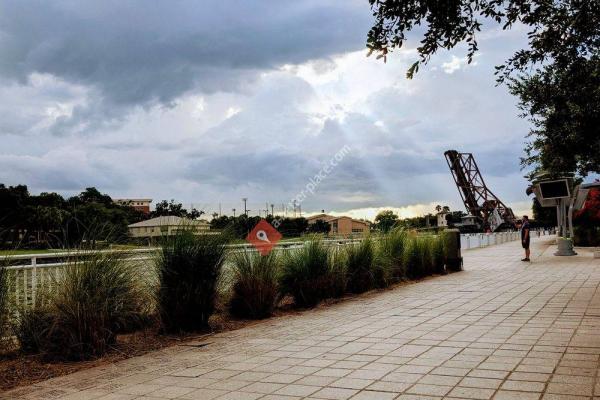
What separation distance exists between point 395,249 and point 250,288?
592 centimetres

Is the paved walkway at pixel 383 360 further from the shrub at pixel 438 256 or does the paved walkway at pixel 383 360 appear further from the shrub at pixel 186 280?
the shrub at pixel 438 256

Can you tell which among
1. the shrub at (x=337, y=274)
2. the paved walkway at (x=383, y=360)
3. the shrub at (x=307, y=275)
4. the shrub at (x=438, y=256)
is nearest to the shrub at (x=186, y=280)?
the paved walkway at (x=383, y=360)

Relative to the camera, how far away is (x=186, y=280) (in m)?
7.09

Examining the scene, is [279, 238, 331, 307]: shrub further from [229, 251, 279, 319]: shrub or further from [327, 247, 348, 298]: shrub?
[229, 251, 279, 319]: shrub

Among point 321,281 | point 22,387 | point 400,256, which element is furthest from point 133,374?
point 400,256

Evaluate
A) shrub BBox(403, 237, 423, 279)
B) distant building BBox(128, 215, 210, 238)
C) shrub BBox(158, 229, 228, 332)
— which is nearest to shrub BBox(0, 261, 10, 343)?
shrub BBox(158, 229, 228, 332)

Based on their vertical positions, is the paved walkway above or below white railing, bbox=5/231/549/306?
below

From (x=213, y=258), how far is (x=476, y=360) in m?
3.57

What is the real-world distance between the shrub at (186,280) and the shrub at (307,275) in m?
2.40

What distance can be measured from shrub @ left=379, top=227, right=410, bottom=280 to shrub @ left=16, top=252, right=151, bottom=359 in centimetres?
735

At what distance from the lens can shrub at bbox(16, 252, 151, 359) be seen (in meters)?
5.82

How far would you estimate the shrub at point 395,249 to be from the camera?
42.0ft

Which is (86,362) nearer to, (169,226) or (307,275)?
(169,226)

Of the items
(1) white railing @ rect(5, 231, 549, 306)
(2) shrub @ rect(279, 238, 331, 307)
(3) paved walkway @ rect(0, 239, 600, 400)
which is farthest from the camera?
(2) shrub @ rect(279, 238, 331, 307)
